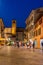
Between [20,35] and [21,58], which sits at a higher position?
[20,35]

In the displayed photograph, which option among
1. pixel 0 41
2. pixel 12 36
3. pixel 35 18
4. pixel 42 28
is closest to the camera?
pixel 42 28

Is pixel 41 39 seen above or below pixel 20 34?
below

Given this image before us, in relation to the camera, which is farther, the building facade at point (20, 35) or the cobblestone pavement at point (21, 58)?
the building facade at point (20, 35)

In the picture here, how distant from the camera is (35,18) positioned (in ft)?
312

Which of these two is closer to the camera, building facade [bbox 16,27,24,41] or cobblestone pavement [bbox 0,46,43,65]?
cobblestone pavement [bbox 0,46,43,65]

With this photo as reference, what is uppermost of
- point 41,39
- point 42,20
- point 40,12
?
point 40,12

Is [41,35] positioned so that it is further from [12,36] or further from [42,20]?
[12,36]

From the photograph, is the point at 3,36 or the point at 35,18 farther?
the point at 3,36

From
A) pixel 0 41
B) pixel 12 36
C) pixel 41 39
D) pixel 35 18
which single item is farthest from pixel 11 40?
pixel 41 39

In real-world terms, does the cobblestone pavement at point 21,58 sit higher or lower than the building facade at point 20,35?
lower

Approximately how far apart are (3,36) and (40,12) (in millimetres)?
90150

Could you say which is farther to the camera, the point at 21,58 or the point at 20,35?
the point at 20,35

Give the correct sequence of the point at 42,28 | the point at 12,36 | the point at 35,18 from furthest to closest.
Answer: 1. the point at 12,36
2. the point at 35,18
3. the point at 42,28

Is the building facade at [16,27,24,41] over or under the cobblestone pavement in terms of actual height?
over
